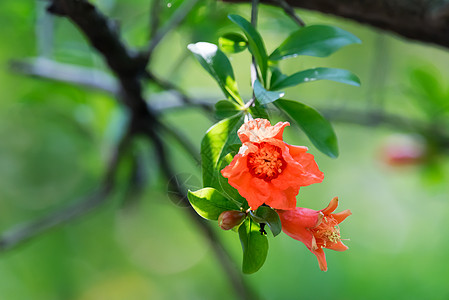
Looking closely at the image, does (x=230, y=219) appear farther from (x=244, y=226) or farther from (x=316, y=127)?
(x=316, y=127)

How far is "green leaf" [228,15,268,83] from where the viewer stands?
0.54m

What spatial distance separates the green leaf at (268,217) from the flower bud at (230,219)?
1 cm

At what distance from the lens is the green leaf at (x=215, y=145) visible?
49cm

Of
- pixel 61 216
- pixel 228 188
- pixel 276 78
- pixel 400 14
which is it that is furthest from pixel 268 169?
pixel 61 216

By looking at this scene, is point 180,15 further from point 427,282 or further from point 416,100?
point 427,282

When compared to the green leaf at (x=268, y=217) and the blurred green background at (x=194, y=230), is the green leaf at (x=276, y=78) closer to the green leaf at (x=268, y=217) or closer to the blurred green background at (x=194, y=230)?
the green leaf at (x=268, y=217)

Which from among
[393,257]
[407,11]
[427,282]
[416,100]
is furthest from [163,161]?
[393,257]

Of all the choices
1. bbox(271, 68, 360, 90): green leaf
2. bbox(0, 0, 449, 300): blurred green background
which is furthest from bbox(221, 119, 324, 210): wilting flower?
bbox(0, 0, 449, 300): blurred green background

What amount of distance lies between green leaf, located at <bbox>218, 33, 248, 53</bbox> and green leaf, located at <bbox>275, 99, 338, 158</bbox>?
137 millimetres

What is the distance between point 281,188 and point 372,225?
348 cm

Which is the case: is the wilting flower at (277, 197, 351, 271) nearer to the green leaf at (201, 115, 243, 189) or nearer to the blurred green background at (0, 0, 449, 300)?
the green leaf at (201, 115, 243, 189)

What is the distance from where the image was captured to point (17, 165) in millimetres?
3846

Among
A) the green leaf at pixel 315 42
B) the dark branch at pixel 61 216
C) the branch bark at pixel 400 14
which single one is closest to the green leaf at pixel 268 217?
the green leaf at pixel 315 42

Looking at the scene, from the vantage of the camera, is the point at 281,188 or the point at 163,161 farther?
the point at 163,161
